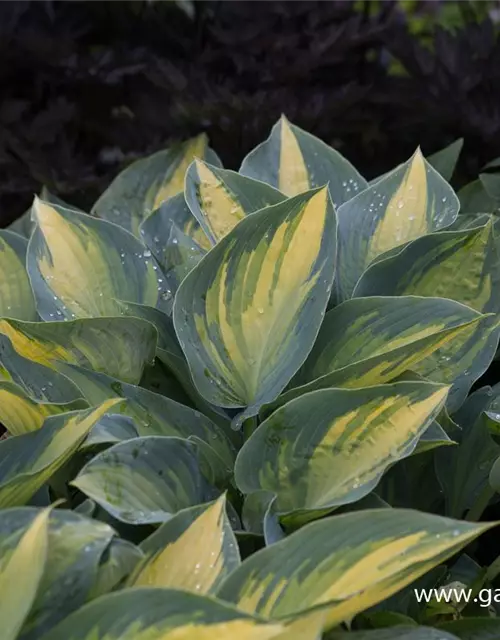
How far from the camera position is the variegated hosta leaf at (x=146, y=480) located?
1.89ft

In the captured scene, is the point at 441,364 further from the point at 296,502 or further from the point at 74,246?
the point at 74,246

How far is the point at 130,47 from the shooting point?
1.51 metres

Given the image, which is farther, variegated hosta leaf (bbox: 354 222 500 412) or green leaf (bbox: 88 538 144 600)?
variegated hosta leaf (bbox: 354 222 500 412)

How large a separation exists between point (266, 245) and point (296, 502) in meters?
0.22

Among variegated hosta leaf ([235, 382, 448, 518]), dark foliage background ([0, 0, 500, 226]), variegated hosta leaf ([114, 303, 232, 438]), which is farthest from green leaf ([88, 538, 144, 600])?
dark foliage background ([0, 0, 500, 226])

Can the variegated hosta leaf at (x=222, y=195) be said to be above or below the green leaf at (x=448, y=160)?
above

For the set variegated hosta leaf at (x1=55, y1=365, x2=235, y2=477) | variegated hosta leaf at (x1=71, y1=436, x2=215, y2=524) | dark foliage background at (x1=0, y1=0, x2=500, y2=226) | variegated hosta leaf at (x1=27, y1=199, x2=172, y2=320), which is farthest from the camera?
dark foliage background at (x1=0, y1=0, x2=500, y2=226)

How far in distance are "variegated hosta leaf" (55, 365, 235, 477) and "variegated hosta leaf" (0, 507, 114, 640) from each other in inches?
6.3

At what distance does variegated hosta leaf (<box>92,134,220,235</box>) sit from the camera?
108 centimetres

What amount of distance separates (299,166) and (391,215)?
156 millimetres

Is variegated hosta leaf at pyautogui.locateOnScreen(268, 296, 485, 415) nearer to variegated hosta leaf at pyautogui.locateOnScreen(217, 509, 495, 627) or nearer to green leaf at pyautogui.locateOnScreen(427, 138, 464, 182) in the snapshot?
variegated hosta leaf at pyautogui.locateOnScreen(217, 509, 495, 627)

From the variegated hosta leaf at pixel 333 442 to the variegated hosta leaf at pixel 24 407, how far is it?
0.15m

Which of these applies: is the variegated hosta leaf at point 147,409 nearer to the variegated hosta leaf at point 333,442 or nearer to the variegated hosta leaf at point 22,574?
the variegated hosta leaf at point 333,442

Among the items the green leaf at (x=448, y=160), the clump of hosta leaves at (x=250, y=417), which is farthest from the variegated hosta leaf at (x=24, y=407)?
the green leaf at (x=448, y=160)
